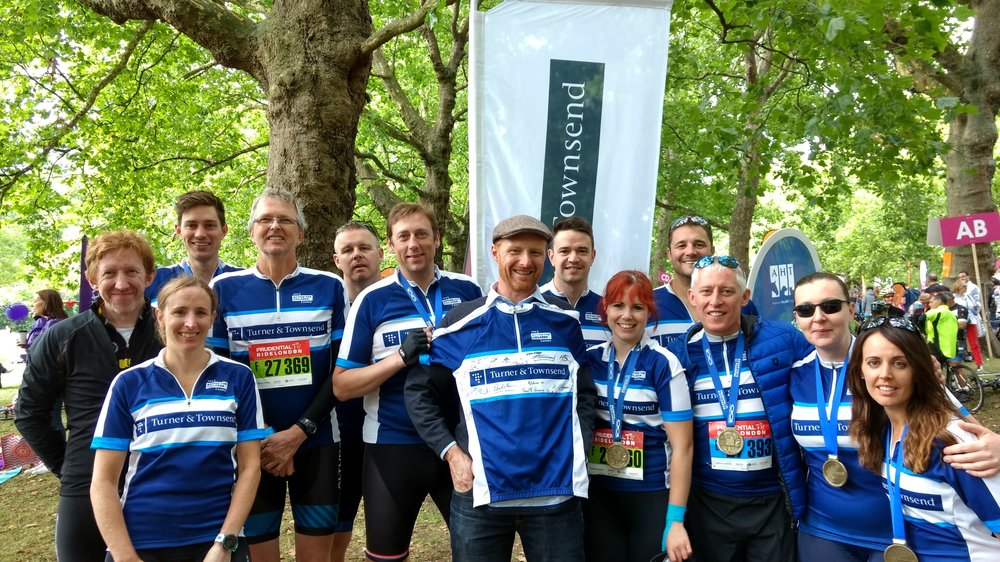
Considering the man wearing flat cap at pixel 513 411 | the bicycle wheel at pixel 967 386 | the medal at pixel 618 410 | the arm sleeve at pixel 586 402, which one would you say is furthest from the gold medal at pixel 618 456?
the bicycle wheel at pixel 967 386

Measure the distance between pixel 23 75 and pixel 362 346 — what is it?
10.4 m

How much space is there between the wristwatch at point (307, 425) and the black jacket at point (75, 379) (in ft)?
2.30

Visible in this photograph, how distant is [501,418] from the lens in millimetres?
2660

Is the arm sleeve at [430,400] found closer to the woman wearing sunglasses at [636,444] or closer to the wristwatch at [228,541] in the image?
the woman wearing sunglasses at [636,444]

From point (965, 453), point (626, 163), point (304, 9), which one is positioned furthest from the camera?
point (304, 9)

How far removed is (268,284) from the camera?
337cm

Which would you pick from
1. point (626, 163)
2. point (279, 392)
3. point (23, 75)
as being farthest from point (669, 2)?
point (23, 75)

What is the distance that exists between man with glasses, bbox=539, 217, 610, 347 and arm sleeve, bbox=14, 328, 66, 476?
6.88 feet

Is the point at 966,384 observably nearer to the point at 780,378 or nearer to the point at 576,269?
the point at 780,378

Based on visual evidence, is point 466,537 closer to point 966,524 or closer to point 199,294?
point 199,294

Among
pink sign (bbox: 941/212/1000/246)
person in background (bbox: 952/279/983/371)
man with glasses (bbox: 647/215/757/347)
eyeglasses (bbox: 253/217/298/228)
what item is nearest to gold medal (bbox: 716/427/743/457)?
man with glasses (bbox: 647/215/757/347)

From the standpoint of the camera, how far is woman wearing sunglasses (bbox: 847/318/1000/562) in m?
2.31

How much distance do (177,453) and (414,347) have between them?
96 centimetres

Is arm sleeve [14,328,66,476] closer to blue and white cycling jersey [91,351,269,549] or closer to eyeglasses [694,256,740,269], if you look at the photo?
blue and white cycling jersey [91,351,269,549]
